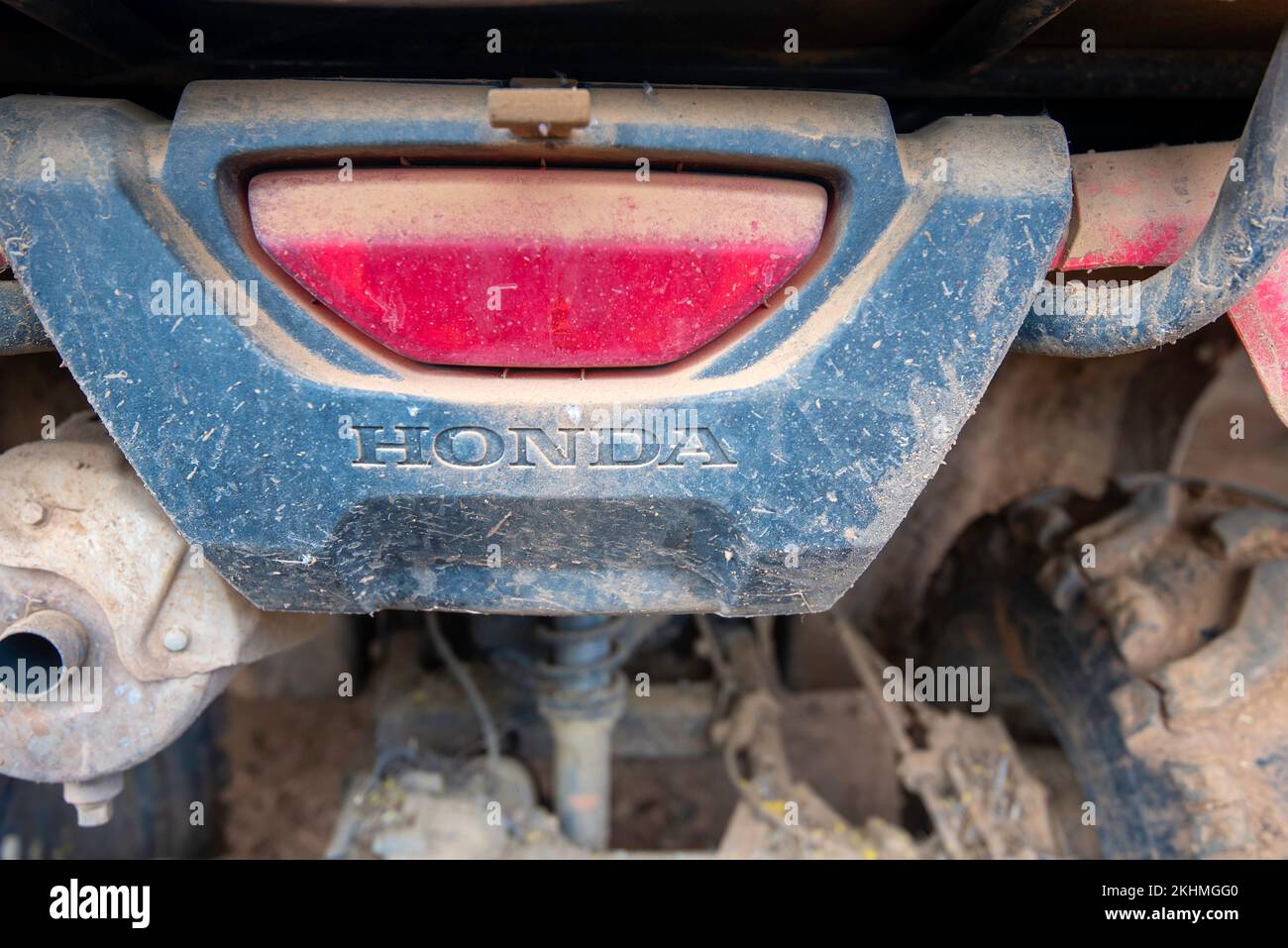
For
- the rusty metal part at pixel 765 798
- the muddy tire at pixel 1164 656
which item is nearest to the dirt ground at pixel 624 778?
the rusty metal part at pixel 765 798

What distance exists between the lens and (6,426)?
137 centimetres

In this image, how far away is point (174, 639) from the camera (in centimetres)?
85

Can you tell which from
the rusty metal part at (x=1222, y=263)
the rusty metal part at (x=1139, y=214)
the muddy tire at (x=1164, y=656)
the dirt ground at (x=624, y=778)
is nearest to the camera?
the rusty metal part at (x=1222, y=263)

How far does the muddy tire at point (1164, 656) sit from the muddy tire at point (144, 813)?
4.77 feet

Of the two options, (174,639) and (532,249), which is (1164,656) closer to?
(532,249)

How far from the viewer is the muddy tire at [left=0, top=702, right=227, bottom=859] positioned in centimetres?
139

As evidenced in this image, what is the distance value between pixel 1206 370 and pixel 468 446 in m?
1.43

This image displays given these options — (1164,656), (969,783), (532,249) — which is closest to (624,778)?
(969,783)

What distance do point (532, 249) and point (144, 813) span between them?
4.65 feet

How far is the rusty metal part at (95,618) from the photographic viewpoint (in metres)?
0.83

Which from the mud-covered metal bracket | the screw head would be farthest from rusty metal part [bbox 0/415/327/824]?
the mud-covered metal bracket

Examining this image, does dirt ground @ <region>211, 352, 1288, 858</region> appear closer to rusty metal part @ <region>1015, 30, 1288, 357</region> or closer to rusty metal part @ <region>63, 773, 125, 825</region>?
rusty metal part @ <region>63, 773, 125, 825</region>

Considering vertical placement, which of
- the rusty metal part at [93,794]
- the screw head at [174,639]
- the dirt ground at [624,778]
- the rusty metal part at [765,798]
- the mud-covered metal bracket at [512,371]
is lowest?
the dirt ground at [624,778]

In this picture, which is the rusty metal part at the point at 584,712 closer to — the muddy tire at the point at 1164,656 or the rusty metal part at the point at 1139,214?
the muddy tire at the point at 1164,656
